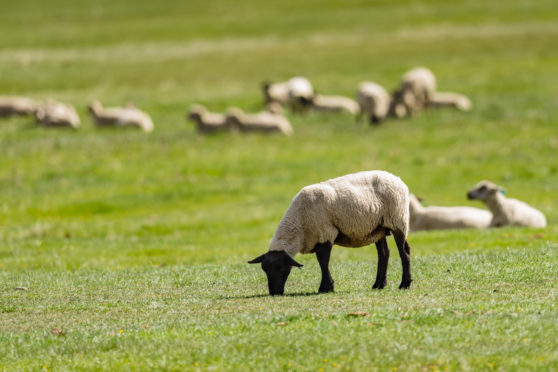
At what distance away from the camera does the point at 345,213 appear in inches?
627

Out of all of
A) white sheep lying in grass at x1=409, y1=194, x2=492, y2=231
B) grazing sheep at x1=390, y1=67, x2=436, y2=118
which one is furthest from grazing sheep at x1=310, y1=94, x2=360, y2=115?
white sheep lying in grass at x1=409, y1=194, x2=492, y2=231

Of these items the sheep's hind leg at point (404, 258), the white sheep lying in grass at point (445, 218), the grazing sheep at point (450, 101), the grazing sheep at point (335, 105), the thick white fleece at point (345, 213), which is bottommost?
the white sheep lying in grass at point (445, 218)

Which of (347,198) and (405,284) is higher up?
(347,198)

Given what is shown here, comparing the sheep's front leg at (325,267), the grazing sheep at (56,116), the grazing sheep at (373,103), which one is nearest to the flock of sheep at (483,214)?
the sheep's front leg at (325,267)

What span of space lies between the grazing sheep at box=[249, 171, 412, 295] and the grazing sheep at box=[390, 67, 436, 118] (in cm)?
3201

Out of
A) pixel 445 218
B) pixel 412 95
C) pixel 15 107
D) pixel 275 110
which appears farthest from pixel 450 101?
pixel 15 107

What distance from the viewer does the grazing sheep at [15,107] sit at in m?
50.9

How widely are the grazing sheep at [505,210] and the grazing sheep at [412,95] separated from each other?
2063cm

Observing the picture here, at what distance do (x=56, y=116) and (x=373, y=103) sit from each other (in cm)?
1693

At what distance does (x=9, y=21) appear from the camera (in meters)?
97.6

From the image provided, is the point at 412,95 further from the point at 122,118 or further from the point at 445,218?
the point at 445,218

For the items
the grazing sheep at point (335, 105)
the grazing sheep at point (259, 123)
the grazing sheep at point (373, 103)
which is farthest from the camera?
the grazing sheep at point (335, 105)

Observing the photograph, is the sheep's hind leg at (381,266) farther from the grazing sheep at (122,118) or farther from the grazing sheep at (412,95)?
the grazing sheep at (412,95)

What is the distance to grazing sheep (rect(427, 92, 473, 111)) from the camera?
48.5 meters
